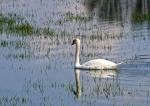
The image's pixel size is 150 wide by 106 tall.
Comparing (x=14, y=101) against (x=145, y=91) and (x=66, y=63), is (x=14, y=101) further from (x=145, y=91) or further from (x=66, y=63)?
(x=66, y=63)

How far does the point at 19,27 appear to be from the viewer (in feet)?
94.8

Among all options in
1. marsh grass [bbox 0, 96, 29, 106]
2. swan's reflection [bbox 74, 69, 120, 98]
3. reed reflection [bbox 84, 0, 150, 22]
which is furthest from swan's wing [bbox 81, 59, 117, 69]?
reed reflection [bbox 84, 0, 150, 22]

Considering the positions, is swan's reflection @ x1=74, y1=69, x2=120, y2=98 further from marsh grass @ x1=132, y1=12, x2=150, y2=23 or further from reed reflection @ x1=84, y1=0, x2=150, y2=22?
reed reflection @ x1=84, y1=0, x2=150, y2=22

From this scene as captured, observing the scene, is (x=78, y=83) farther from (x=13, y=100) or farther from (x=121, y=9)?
(x=121, y=9)

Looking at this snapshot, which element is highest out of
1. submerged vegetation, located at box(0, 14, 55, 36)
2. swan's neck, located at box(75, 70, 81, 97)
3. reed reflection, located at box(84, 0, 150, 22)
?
reed reflection, located at box(84, 0, 150, 22)

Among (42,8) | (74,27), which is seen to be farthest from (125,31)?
(42,8)

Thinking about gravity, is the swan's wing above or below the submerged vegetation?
below

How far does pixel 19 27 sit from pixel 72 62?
8225mm

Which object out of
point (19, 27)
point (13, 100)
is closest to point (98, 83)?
point (13, 100)

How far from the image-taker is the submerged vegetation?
2762 cm

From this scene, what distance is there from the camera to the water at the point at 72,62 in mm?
16078

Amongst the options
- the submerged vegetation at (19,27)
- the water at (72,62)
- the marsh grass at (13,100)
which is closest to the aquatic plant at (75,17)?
the water at (72,62)

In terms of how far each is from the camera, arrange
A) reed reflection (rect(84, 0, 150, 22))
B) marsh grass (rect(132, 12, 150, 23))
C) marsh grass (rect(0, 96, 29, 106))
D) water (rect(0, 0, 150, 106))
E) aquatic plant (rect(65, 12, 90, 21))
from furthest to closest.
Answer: reed reflection (rect(84, 0, 150, 22)) < aquatic plant (rect(65, 12, 90, 21)) < marsh grass (rect(132, 12, 150, 23)) < water (rect(0, 0, 150, 106)) < marsh grass (rect(0, 96, 29, 106))

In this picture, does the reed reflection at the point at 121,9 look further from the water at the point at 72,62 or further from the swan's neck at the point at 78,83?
the swan's neck at the point at 78,83
